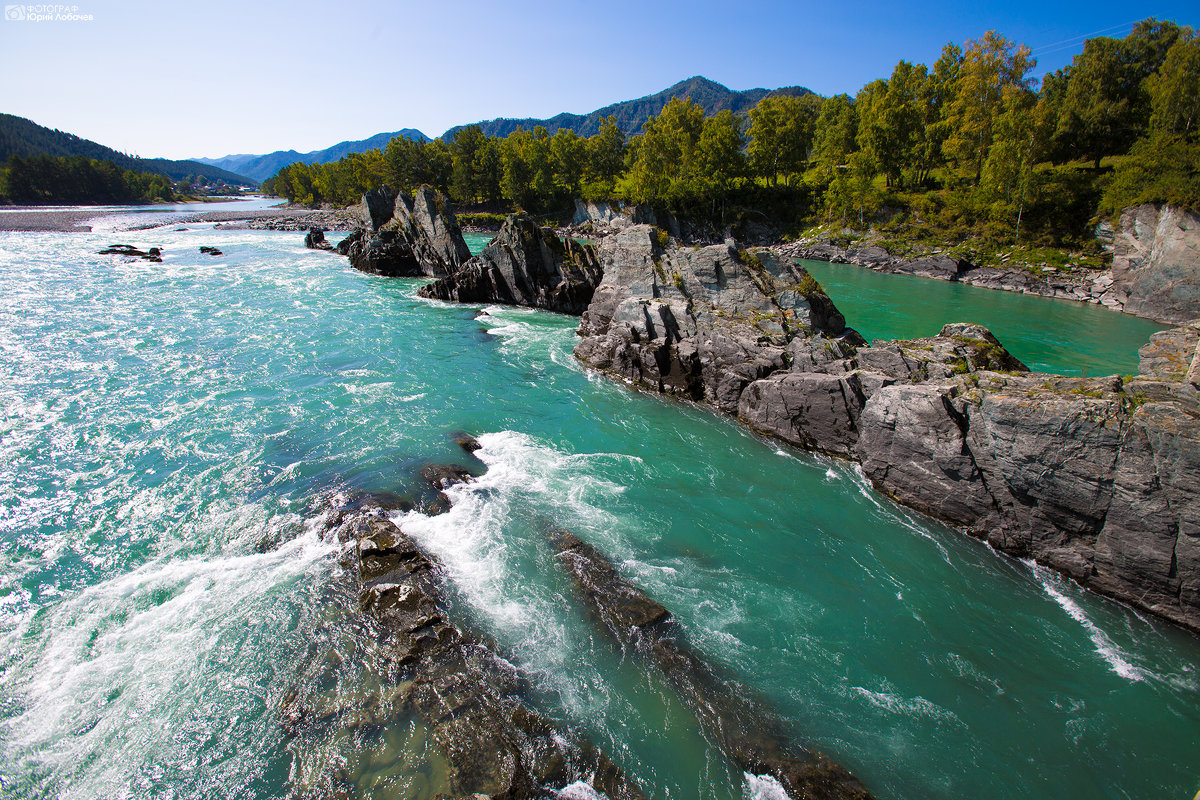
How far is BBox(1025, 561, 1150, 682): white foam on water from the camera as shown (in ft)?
40.3

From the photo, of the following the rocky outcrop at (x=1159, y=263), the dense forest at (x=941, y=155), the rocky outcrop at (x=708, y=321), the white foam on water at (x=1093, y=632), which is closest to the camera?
the white foam on water at (x=1093, y=632)

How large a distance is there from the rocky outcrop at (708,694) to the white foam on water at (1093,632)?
28.0ft

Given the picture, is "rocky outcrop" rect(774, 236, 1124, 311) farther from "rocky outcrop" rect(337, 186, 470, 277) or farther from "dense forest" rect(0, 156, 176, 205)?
"dense forest" rect(0, 156, 176, 205)

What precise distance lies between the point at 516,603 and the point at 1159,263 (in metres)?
58.9

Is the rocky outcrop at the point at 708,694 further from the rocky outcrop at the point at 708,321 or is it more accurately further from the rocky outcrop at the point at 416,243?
the rocky outcrop at the point at 416,243

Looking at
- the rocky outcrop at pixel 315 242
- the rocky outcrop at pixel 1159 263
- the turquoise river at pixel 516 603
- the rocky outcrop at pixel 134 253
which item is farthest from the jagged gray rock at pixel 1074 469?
the rocky outcrop at pixel 315 242

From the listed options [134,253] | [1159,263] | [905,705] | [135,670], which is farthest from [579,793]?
[134,253]

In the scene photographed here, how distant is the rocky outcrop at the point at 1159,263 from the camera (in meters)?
39.1

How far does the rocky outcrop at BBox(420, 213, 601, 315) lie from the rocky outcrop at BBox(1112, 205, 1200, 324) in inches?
1861

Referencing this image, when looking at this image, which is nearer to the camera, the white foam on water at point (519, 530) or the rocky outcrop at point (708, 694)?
the rocky outcrop at point (708, 694)

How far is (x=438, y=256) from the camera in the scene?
58812 millimetres

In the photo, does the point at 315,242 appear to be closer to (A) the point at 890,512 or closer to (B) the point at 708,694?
(A) the point at 890,512

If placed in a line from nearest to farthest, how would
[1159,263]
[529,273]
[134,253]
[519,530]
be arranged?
[519,530]
[1159,263]
[529,273]
[134,253]

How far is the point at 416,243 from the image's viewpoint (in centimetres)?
6122
